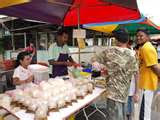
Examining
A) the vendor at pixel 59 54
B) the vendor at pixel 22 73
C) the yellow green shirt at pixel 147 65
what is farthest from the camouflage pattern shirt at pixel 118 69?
the vendor at pixel 22 73

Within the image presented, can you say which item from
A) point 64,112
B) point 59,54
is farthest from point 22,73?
point 64,112

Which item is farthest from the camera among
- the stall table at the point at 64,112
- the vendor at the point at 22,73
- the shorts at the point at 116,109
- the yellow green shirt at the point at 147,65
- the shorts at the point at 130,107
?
the shorts at the point at 130,107

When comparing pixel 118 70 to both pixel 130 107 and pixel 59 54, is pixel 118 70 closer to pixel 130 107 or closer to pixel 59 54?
pixel 59 54

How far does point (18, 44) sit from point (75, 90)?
407 cm

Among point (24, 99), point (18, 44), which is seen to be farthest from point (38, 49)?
point (24, 99)

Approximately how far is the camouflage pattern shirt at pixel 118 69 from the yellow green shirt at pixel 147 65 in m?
0.52

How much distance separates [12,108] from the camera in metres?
1.55

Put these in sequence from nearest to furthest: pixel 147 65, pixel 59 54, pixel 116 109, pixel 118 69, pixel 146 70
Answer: pixel 118 69
pixel 116 109
pixel 147 65
pixel 146 70
pixel 59 54

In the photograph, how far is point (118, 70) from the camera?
2094 mm

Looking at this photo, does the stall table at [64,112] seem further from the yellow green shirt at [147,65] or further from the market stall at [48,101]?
the yellow green shirt at [147,65]

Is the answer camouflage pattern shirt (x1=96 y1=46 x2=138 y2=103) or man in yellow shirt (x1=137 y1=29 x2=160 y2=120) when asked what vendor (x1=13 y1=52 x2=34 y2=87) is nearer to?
camouflage pattern shirt (x1=96 y1=46 x2=138 y2=103)

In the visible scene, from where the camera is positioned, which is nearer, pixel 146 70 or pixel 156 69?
pixel 156 69

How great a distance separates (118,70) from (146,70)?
85cm

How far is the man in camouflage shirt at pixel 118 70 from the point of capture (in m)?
2.07
